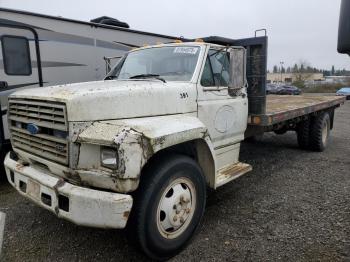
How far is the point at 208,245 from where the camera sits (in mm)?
3484

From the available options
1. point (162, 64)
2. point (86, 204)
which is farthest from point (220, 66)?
point (86, 204)

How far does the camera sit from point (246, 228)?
3.85m

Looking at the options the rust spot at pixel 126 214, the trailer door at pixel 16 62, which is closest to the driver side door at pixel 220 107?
the rust spot at pixel 126 214

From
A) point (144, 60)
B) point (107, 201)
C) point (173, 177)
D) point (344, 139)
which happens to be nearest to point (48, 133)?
point (107, 201)

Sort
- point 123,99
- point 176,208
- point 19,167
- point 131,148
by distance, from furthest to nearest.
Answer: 1. point 19,167
2. point 176,208
3. point 123,99
4. point 131,148

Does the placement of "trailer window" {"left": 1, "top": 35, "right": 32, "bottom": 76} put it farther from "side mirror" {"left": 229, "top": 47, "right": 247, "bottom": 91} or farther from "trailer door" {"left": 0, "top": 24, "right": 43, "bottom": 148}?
"side mirror" {"left": 229, "top": 47, "right": 247, "bottom": 91}

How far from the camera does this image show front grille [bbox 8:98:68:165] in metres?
2.95

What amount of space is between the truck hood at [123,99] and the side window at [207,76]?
30 cm

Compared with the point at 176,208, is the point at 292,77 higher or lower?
higher

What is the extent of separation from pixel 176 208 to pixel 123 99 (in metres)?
1.18

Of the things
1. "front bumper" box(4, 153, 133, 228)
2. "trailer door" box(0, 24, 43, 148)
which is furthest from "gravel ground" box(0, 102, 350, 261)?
"trailer door" box(0, 24, 43, 148)

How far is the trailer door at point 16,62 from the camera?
5.62 metres

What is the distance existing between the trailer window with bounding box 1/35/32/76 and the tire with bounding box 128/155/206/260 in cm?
409

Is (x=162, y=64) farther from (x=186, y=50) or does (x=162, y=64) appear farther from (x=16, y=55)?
(x=16, y=55)
